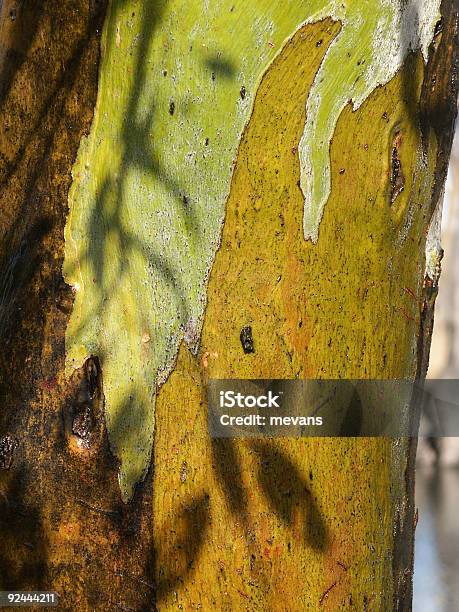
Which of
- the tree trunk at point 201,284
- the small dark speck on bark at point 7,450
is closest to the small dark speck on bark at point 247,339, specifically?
the tree trunk at point 201,284

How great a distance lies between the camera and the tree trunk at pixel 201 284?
432mm

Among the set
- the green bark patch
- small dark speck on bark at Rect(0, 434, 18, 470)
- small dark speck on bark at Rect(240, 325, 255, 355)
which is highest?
the green bark patch

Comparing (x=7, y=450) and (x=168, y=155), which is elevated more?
(x=168, y=155)

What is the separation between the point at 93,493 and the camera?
45 centimetres

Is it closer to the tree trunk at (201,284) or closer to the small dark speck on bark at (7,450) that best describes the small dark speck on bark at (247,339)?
the tree trunk at (201,284)

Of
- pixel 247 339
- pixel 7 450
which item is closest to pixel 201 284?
pixel 247 339

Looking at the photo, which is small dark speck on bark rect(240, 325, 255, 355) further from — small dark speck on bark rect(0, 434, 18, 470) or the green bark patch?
small dark speck on bark rect(0, 434, 18, 470)

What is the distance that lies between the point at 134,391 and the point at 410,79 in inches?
10.1

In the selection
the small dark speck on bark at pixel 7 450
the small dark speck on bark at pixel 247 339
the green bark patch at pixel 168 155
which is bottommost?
the small dark speck on bark at pixel 7 450

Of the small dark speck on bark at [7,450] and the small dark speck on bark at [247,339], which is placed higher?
the small dark speck on bark at [247,339]

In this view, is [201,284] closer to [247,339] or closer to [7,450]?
[247,339]

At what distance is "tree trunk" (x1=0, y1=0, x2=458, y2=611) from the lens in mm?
432

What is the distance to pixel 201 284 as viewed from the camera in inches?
17.2

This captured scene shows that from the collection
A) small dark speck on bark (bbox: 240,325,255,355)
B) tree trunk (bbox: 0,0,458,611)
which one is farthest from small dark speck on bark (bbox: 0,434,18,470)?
small dark speck on bark (bbox: 240,325,255,355)
